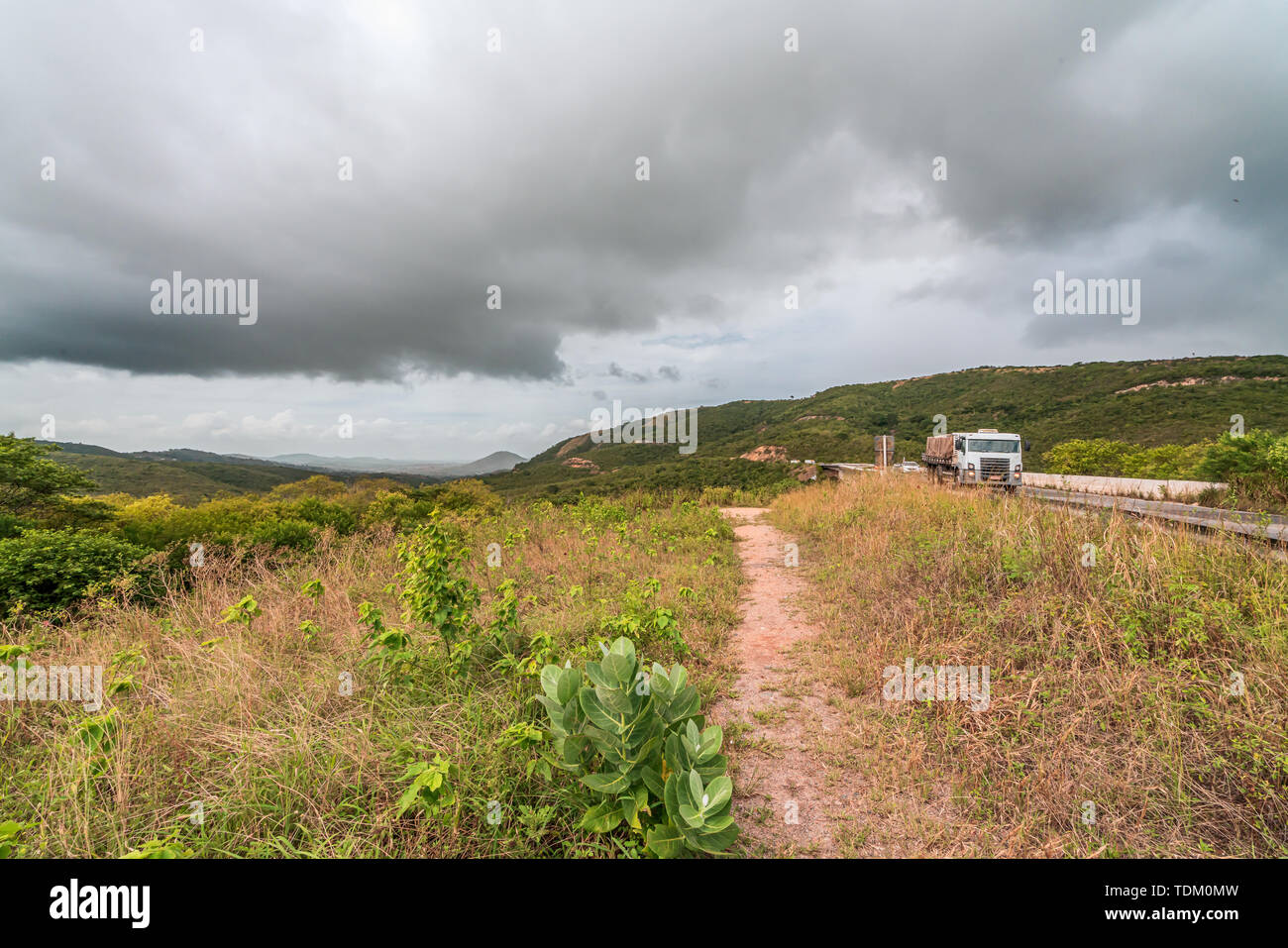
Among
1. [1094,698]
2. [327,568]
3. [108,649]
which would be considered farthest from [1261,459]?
[108,649]

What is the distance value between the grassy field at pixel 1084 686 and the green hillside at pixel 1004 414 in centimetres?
1778

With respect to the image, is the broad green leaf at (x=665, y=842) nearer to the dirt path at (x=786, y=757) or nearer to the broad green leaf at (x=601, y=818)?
the broad green leaf at (x=601, y=818)

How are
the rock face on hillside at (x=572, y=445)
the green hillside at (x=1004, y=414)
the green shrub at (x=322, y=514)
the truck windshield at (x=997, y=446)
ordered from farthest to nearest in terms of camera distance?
1. the rock face on hillside at (x=572, y=445)
2. the green hillside at (x=1004, y=414)
3. the truck windshield at (x=997, y=446)
4. the green shrub at (x=322, y=514)

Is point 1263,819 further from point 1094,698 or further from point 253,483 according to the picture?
point 253,483

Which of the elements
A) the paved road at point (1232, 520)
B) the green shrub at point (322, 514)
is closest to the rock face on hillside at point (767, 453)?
the green shrub at point (322, 514)

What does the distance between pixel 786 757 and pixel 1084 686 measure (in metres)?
2.07

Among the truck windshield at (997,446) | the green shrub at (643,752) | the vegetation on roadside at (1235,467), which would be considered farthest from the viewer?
the truck windshield at (997,446)

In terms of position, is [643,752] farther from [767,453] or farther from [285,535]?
[767,453]

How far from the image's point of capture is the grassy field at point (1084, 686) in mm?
2326

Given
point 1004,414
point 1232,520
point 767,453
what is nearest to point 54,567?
point 1232,520

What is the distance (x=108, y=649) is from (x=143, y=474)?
56.9m

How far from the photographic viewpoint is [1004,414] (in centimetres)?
4903

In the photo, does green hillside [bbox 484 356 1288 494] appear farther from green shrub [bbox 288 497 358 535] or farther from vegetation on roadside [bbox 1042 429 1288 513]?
green shrub [bbox 288 497 358 535]
